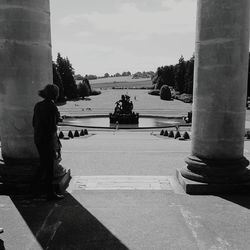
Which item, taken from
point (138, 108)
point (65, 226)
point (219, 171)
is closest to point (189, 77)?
point (138, 108)

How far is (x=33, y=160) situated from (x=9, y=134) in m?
0.70

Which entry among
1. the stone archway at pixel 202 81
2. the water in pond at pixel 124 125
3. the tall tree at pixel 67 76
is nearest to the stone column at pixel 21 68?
the stone archway at pixel 202 81

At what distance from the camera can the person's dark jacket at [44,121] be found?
18.8 feet

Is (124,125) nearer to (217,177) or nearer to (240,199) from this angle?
(217,177)

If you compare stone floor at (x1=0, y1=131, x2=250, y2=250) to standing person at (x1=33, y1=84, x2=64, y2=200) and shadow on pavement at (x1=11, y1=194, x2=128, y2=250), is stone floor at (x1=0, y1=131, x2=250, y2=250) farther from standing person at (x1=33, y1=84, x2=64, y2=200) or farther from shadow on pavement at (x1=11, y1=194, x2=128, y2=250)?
standing person at (x1=33, y1=84, x2=64, y2=200)

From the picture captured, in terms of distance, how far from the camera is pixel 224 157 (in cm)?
654

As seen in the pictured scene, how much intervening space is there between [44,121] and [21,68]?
4.21 ft

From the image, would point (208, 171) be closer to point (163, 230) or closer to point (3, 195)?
point (163, 230)

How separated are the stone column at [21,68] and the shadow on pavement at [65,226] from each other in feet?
3.71

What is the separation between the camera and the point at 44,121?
18.9ft

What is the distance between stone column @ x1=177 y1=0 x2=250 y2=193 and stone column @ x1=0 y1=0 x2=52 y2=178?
3031mm

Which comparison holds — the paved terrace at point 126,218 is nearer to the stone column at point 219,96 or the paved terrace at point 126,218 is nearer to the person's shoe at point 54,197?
the person's shoe at point 54,197

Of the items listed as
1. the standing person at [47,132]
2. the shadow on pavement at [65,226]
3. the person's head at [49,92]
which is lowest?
the shadow on pavement at [65,226]

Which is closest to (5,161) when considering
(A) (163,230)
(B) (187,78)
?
(A) (163,230)
